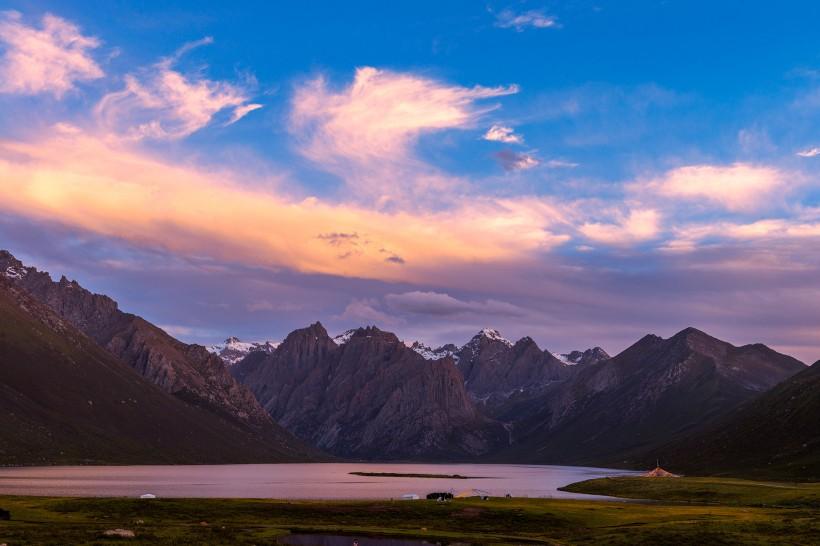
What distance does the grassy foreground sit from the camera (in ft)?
274

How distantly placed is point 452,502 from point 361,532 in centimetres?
3768

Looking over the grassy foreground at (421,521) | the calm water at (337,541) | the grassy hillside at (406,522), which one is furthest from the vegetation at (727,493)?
the calm water at (337,541)

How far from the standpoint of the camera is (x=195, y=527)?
92250mm

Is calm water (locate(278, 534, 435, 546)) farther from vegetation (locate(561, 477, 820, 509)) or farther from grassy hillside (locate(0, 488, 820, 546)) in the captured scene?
vegetation (locate(561, 477, 820, 509))

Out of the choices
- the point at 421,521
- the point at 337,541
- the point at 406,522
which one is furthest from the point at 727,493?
the point at 337,541

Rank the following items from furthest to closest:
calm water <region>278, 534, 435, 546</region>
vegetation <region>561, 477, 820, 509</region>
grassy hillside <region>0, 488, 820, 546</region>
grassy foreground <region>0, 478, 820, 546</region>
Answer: vegetation <region>561, 477, 820, 509</region>, calm water <region>278, 534, 435, 546</region>, grassy foreground <region>0, 478, 820, 546</region>, grassy hillside <region>0, 488, 820, 546</region>

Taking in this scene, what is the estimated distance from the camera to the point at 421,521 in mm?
111875

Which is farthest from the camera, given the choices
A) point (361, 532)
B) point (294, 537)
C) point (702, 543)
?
point (361, 532)

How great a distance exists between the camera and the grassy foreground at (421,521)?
274 ft

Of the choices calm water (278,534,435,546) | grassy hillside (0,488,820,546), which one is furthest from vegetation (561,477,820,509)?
calm water (278,534,435,546)

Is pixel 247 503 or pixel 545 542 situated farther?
pixel 247 503

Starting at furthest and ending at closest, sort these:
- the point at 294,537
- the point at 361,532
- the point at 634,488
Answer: the point at 634,488
the point at 361,532
the point at 294,537

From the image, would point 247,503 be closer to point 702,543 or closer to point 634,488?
point 702,543

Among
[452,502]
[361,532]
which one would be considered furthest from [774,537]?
[452,502]
